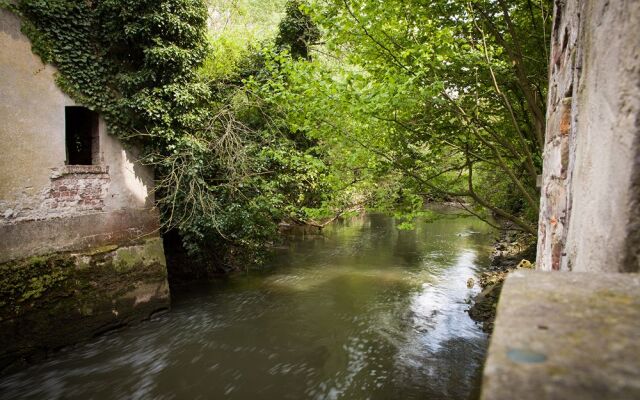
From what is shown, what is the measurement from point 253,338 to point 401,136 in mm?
5264

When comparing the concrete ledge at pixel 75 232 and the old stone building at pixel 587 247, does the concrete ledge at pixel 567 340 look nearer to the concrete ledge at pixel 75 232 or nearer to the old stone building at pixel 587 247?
the old stone building at pixel 587 247

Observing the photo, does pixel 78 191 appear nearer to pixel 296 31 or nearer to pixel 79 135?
pixel 79 135

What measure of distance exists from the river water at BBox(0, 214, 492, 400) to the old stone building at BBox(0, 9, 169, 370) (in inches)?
23.0

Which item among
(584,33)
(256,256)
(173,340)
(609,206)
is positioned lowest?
(173,340)

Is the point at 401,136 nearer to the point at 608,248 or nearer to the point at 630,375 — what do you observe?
the point at 608,248

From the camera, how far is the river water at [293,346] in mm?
5941

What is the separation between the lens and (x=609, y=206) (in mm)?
1634

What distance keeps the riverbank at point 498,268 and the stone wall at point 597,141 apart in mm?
4597

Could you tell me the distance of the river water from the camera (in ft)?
19.5

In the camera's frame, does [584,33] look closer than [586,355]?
No

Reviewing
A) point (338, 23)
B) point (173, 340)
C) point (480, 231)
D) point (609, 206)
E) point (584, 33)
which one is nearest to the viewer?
point (609, 206)

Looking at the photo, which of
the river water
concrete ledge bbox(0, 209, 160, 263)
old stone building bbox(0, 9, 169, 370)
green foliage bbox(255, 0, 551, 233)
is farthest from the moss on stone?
green foliage bbox(255, 0, 551, 233)

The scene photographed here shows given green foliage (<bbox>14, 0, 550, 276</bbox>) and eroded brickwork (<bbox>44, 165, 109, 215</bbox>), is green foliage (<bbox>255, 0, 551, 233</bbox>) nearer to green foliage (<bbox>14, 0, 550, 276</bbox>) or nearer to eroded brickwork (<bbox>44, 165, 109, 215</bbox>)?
green foliage (<bbox>14, 0, 550, 276</bbox>)

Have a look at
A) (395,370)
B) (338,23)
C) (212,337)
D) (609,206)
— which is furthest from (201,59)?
(609,206)
